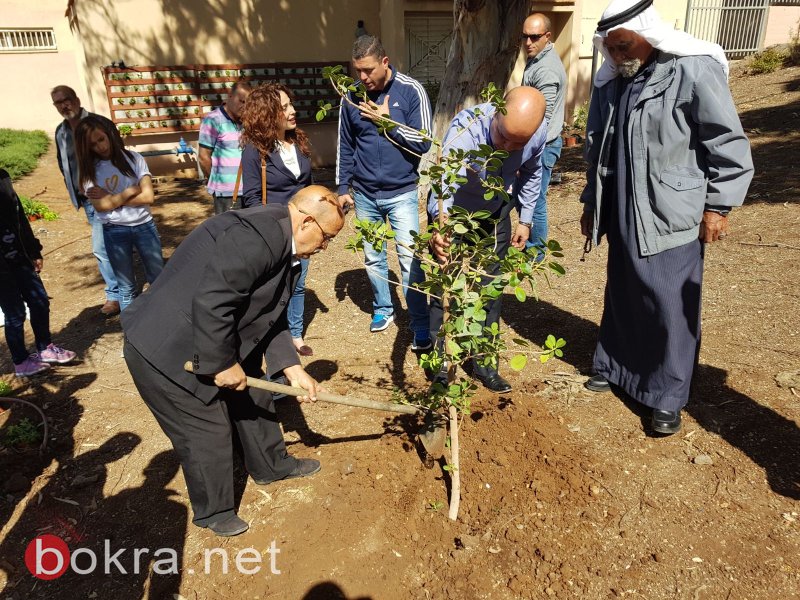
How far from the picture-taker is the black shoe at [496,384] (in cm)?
371

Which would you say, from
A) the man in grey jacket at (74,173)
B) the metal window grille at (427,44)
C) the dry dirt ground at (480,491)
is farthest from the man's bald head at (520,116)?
the metal window grille at (427,44)

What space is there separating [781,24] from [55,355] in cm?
1701

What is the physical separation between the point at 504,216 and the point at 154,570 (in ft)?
8.38

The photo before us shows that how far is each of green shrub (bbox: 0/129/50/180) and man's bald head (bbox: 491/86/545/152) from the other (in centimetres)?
992

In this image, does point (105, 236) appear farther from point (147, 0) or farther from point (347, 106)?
point (147, 0)

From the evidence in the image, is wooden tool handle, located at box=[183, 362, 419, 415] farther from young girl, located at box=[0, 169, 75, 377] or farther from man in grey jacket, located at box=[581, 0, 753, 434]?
young girl, located at box=[0, 169, 75, 377]

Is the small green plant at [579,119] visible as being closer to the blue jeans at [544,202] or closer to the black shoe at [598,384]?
the blue jeans at [544,202]

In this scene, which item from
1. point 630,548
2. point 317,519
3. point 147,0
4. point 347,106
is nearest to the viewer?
point 630,548

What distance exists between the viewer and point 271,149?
3.89 m

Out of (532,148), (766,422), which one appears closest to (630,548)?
(766,422)

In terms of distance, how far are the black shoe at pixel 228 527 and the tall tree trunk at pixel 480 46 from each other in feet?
17.9

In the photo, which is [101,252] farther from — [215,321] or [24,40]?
[24,40]

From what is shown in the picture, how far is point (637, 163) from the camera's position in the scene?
306cm

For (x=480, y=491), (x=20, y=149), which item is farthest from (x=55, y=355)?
(x=20, y=149)
